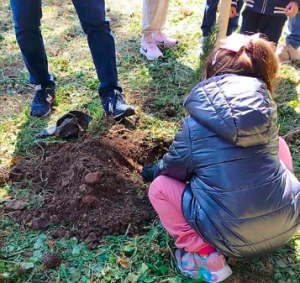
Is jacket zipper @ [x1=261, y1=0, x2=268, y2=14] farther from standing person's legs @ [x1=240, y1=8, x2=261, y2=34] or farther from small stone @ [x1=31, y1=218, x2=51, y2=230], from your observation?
small stone @ [x1=31, y1=218, x2=51, y2=230]

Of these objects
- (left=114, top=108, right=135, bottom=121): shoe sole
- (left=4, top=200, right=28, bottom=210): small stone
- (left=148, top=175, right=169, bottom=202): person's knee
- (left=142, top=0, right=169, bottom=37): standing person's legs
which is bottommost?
(left=4, top=200, right=28, bottom=210): small stone

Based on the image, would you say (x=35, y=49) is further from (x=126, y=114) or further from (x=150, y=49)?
(x=150, y=49)

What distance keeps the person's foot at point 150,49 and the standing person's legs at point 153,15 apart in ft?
0.25

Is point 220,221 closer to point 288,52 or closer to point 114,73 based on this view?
point 114,73

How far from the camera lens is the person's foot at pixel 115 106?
3133 millimetres

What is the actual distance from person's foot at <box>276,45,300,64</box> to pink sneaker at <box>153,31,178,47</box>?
108 centimetres

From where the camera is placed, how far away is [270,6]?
3.57 m

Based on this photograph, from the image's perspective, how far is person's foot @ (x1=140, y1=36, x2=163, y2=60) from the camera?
13.8 feet

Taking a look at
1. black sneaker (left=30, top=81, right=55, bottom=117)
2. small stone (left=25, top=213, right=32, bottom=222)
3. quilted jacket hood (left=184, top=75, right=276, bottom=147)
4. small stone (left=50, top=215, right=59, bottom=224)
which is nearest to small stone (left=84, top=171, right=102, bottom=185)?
small stone (left=50, top=215, right=59, bottom=224)

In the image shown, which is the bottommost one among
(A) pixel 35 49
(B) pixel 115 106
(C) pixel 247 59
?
(B) pixel 115 106

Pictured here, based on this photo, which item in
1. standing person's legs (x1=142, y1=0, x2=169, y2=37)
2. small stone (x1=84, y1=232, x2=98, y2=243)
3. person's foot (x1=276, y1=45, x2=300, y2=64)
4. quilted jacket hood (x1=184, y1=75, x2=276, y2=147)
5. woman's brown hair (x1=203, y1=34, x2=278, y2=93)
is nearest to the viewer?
quilted jacket hood (x1=184, y1=75, x2=276, y2=147)

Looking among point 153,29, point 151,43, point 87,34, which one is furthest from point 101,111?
point 153,29

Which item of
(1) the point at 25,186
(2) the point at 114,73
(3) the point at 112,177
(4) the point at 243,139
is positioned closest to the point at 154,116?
(2) the point at 114,73

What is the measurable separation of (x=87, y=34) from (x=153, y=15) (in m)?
1.37
